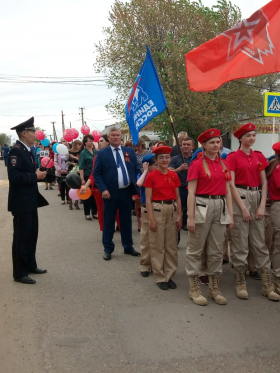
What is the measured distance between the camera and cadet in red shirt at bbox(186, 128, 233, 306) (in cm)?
432

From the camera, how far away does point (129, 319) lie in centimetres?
399

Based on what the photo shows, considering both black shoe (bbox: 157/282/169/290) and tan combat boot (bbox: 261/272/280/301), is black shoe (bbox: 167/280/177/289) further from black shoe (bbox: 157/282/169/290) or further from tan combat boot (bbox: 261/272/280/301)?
tan combat boot (bbox: 261/272/280/301)

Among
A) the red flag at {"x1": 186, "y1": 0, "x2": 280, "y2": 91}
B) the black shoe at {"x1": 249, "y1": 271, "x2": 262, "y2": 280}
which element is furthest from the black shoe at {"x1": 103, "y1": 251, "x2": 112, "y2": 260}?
the red flag at {"x1": 186, "y1": 0, "x2": 280, "y2": 91}

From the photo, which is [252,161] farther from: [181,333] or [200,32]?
[200,32]

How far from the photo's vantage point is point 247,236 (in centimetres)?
458

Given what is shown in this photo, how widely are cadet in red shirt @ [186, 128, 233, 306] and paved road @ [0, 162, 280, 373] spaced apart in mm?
307

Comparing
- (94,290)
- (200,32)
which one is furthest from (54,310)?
(200,32)

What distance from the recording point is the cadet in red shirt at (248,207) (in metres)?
4.53

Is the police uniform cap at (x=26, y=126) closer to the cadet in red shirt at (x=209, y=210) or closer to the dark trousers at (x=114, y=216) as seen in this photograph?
the dark trousers at (x=114, y=216)

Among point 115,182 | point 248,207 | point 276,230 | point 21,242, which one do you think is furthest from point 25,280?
point 276,230

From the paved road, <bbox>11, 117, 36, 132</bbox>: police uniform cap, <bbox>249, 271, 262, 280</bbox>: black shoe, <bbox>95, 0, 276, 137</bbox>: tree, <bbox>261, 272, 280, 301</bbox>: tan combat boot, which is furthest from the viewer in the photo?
<bbox>95, 0, 276, 137</bbox>: tree

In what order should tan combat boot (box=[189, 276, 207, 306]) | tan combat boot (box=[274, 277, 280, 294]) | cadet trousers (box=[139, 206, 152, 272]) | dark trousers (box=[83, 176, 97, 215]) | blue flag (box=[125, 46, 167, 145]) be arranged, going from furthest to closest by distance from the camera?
dark trousers (box=[83, 176, 97, 215]) < blue flag (box=[125, 46, 167, 145]) < cadet trousers (box=[139, 206, 152, 272]) < tan combat boot (box=[274, 277, 280, 294]) < tan combat boot (box=[189, 276, 207, 306])

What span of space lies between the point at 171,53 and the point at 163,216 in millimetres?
19112

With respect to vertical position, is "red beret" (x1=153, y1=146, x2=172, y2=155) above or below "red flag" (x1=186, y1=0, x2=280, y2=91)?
below
